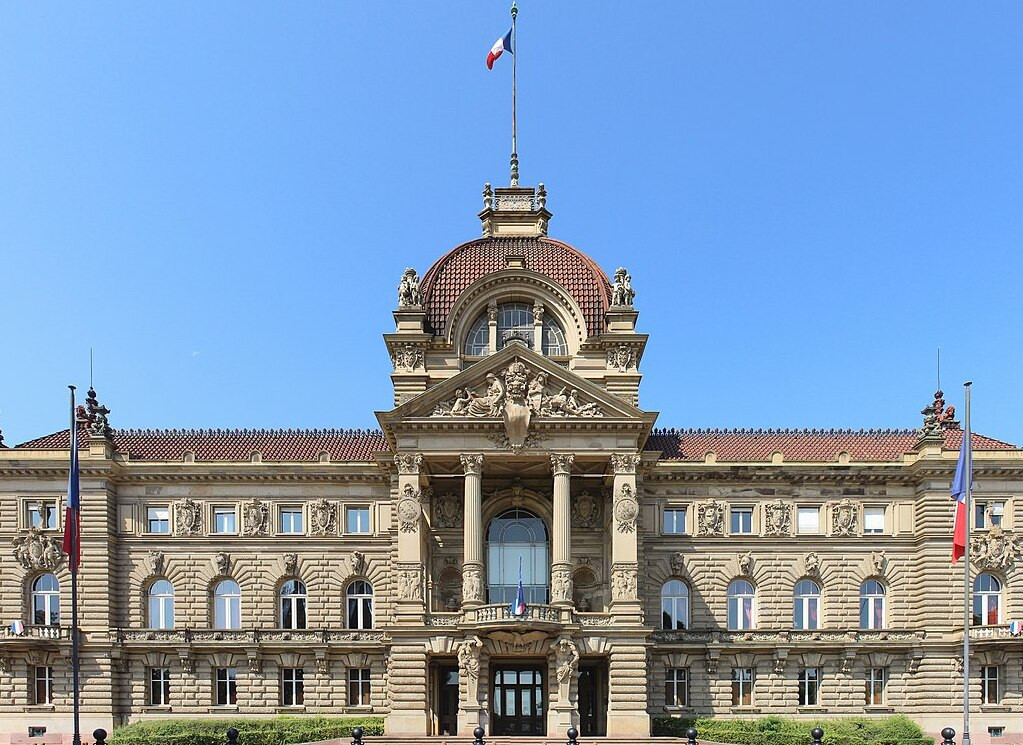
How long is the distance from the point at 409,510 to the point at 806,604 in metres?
22.2

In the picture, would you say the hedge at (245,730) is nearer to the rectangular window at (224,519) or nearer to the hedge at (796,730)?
the rectangular window at (224,519)

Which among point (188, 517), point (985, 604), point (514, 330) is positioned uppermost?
point (514, 330)

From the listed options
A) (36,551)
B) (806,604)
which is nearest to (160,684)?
(36,551)

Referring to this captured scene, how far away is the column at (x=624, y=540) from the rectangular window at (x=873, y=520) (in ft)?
45.5

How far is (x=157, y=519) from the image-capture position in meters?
58.8

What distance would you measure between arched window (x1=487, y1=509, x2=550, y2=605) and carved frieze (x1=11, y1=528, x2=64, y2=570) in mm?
22656

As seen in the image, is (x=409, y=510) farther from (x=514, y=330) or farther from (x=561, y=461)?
(x=514, y=330)

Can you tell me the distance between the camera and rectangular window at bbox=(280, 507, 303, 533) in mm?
58969

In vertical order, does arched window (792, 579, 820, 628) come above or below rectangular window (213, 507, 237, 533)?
below

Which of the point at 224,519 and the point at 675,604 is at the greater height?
the point at 224,519

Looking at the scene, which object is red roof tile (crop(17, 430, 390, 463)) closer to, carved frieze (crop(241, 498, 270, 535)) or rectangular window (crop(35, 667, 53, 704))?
carved frieze (crop(241, 498, 270, 535))

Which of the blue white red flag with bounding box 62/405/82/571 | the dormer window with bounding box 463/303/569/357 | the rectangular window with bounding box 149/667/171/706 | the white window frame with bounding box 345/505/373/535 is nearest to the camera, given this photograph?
the blue white red flag with bounding box 62/405/82/571

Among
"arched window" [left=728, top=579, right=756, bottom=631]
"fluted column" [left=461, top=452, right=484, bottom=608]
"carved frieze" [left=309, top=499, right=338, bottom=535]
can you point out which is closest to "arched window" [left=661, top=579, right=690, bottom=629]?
"arched window" [left=728, top=579, right=756, bottom=631]

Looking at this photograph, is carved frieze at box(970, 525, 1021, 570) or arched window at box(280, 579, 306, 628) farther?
arched window at box(280, 579, 306, 628)
